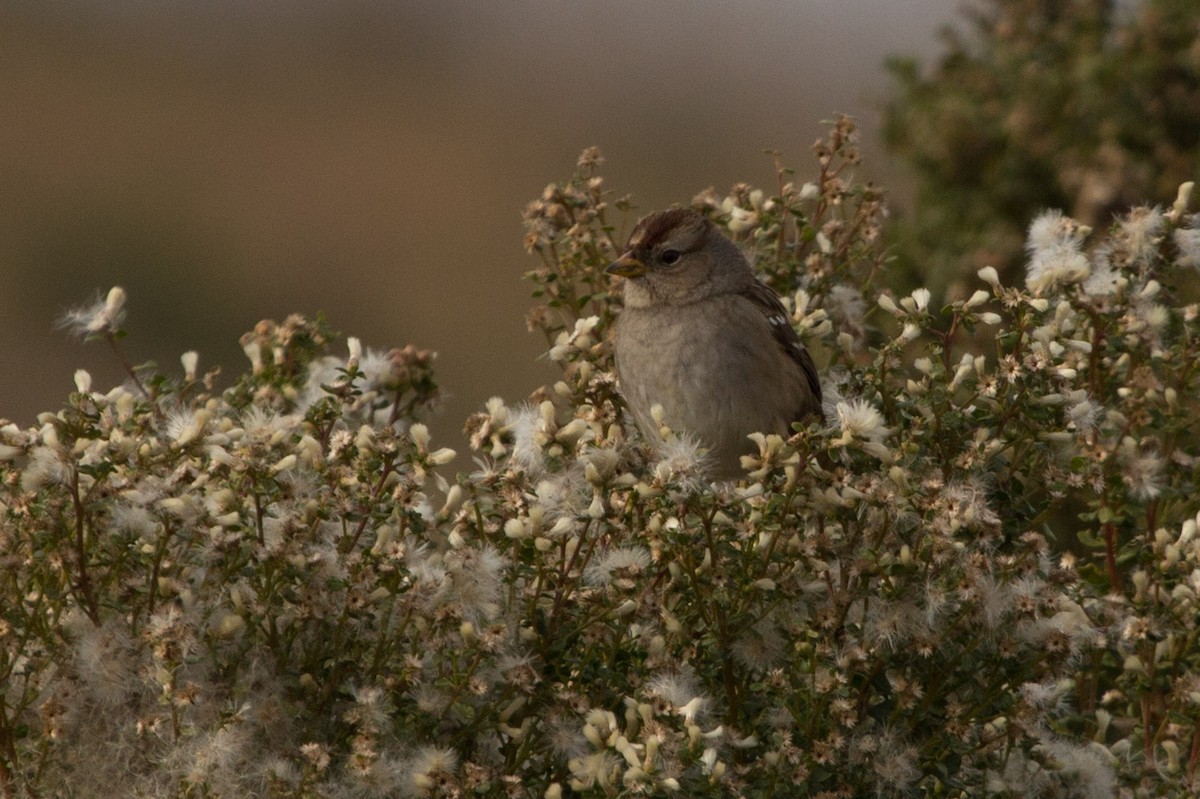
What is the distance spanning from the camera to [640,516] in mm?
2682

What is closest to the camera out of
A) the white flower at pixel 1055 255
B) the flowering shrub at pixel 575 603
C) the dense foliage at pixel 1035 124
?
the flowering shrub at pixel 575 603

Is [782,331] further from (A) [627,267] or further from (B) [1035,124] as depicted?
(B) [1035,124]

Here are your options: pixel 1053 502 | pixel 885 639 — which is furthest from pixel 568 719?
pixel 1053 502

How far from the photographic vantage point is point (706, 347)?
4.33 metres

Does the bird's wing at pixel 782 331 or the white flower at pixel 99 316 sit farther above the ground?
the bird's wing at pixel 782 331

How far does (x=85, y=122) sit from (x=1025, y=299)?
11138mm

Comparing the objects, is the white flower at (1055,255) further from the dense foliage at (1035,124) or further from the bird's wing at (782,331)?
the dense foliage at (1035,124)

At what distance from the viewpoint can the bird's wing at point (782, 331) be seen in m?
4.14

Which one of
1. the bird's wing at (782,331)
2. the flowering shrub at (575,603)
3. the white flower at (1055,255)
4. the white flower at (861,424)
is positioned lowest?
the flowering shrub at (575,603)

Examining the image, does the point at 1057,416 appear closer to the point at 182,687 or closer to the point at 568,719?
the point at 568,719

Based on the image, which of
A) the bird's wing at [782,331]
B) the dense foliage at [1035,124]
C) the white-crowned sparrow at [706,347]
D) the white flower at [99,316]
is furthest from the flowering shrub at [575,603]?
the dense foliage at [1035,124]

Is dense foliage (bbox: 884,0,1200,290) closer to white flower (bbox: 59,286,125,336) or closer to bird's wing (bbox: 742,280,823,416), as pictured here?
bird's wing (bbox: 742,280,823,416)

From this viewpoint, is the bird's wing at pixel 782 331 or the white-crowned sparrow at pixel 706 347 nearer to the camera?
the bird's wing at pixel 782 331

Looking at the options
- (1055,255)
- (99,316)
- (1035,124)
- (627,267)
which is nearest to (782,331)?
(627,267)
